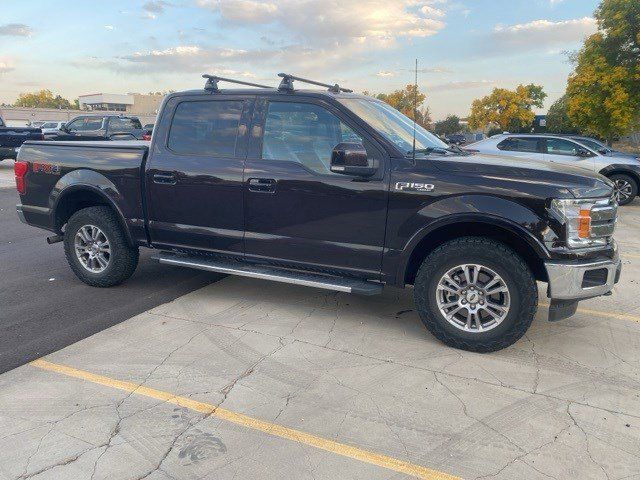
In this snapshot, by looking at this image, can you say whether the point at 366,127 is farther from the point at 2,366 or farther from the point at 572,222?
the point at 2,366

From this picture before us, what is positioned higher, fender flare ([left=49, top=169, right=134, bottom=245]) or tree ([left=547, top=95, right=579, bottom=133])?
tree ([left=547, top=95, right=579, bottom=133])

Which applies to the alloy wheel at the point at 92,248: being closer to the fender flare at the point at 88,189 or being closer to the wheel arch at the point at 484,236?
the fender flare at the point at 88,189

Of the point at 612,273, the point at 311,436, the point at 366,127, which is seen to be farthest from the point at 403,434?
the point at 366,127

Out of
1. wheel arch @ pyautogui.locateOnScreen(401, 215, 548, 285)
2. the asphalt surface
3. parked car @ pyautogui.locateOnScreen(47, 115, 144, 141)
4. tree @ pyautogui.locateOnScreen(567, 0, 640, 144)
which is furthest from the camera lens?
tree @ pyautogui.locateOnScreen(567, 0, 640, 144)

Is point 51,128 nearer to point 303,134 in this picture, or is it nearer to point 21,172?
point 21,172

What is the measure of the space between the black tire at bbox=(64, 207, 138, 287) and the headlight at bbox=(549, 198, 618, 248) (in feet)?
13.4

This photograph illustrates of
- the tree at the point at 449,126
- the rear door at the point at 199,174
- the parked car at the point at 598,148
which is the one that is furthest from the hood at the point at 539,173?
the tree at the point at 449,126

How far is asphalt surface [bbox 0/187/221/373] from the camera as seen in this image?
164 inches

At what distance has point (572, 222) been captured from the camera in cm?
364

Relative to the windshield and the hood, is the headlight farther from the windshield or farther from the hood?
the windshield

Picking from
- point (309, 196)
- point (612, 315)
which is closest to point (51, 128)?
point (309, 196)

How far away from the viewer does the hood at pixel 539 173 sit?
3.67 metres

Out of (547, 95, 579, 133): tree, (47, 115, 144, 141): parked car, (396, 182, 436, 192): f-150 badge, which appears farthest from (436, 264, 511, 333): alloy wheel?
(547, 95, 579, 133): tree

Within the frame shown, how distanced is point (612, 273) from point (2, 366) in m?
4.55
